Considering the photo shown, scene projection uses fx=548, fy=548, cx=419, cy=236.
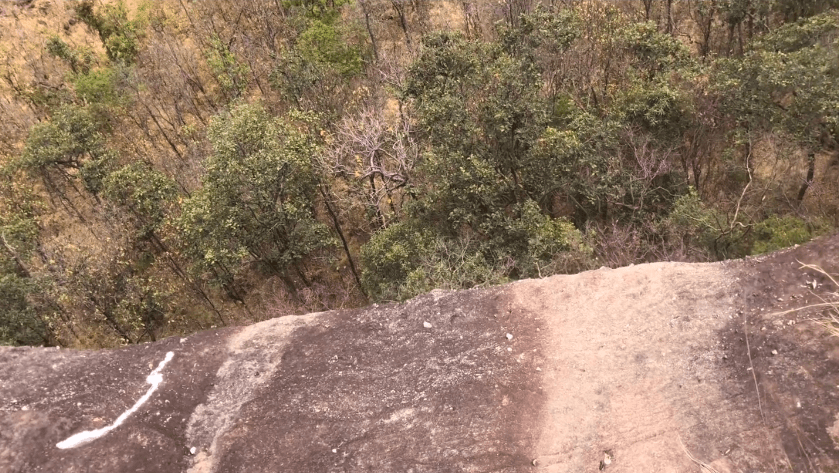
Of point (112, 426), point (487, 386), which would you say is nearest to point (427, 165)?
point (487, 386)

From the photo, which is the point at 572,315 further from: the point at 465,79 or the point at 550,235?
the point at 465,79

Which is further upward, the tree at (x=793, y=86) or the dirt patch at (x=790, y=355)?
the tree at (x=793, y=86)

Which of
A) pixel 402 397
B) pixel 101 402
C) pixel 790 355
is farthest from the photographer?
pixel 101 402

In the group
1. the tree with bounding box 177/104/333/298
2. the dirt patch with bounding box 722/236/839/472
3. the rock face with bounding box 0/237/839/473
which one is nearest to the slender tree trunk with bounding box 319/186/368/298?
the tree with bounding box 177/104/333/298

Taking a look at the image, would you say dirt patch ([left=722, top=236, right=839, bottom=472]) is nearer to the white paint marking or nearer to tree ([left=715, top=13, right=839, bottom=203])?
tree ([left=715, top=13, right=839, bottom=203])

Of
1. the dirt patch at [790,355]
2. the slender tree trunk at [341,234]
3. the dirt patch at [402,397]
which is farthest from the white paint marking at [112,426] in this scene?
the slender tree trunk at [341,234]

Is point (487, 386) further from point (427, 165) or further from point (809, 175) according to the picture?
point (809, 175)

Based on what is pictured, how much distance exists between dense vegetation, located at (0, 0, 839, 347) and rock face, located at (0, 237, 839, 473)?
5.42 meters

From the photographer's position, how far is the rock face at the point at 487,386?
921cm

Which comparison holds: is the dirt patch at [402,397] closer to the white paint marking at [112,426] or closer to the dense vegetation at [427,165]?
the white paint marking at [112,426]

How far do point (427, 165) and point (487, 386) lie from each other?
10.2m

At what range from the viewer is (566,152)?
19.2 meters

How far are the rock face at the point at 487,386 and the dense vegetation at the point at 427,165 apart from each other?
17.8 ft

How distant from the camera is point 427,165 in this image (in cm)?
1903
